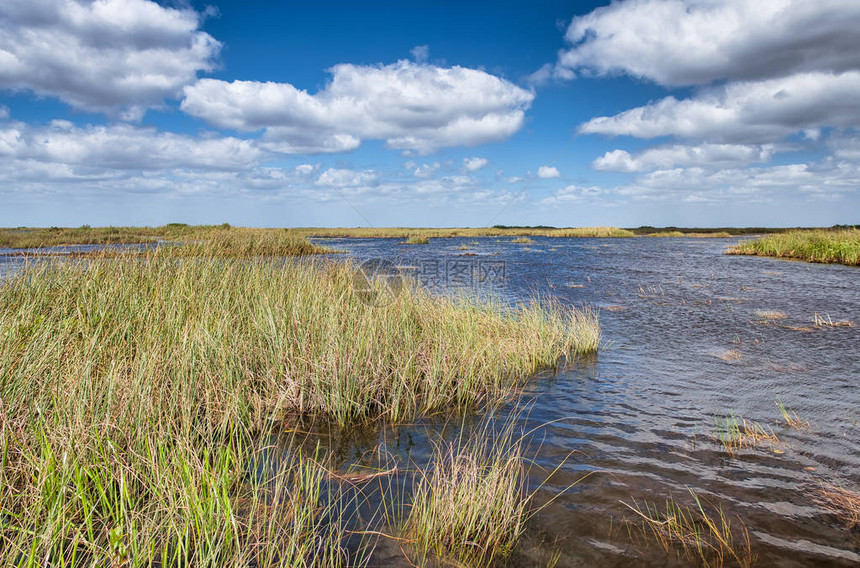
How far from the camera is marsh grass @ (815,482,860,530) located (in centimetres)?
372

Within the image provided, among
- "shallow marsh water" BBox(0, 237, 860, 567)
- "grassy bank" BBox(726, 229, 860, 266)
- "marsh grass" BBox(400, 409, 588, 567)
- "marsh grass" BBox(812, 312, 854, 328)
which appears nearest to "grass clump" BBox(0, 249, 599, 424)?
"shallow marsh water" BBox(0, 237, 860, 567)

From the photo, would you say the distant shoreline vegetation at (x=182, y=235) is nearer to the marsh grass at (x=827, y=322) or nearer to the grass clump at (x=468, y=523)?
the grass clump at (x=468, y=523)

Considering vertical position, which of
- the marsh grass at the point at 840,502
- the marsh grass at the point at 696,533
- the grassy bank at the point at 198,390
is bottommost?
the marsh grass at the point at 696,533

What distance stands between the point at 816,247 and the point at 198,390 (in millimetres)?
37241

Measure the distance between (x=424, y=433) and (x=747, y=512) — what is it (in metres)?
3.27

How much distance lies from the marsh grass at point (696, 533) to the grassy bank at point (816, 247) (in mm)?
31985

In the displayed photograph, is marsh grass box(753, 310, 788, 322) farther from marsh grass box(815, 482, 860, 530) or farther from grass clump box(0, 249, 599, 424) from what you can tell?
marsh grass box(815, 482, 860, 530)

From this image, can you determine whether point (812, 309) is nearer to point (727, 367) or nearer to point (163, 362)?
point (727, 367)

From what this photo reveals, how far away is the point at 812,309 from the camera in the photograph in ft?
44.2

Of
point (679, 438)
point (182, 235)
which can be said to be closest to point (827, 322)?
point (679, 438)

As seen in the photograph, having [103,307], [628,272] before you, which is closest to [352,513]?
[103,307]

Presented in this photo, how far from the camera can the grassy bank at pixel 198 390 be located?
2920 mm

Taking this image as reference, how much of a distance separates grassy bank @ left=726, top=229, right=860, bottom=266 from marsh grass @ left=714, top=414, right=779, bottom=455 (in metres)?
29.5

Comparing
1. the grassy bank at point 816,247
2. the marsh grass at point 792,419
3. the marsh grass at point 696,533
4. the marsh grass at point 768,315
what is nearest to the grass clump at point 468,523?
the marsh grass at point 696,533
